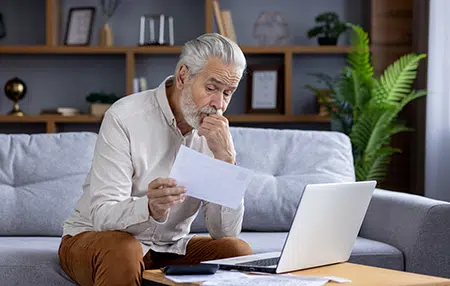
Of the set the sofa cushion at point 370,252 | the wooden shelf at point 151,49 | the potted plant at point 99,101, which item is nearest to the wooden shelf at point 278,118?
the wooden shelf at point 151,49

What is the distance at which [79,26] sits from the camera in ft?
16.7

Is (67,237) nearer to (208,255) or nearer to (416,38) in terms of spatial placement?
(208,255)

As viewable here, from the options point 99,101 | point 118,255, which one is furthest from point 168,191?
point 99,101

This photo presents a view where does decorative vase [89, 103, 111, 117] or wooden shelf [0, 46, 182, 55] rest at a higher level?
wooden shelf [0, 46, 182, 55]

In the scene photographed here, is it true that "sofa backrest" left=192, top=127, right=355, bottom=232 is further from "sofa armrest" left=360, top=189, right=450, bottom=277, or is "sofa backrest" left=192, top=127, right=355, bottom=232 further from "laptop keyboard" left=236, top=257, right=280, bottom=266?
"laptop keyboard" left=236, top=257, right=280, bottom=266

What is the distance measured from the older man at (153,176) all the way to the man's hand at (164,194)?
11 mm

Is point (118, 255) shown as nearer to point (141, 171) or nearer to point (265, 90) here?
point (141, 171)

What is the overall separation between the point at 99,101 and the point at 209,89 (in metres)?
2.69

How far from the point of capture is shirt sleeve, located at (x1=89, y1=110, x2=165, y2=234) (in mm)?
2234

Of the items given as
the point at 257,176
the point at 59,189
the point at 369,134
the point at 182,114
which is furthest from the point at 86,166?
the point at 369,134

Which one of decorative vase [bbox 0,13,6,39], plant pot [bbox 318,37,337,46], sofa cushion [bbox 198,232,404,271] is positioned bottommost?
sofa cushion [bbox 198,232,404,271]

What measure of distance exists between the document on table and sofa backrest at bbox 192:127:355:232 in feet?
3.89

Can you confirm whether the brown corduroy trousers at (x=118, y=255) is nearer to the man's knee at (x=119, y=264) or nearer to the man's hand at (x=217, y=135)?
the man's knee at (x=119, y=264)

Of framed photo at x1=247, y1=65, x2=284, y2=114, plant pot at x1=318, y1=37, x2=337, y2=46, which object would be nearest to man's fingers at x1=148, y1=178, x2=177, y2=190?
framed photo at x1=247, y1=65, x2=284, y2=114
